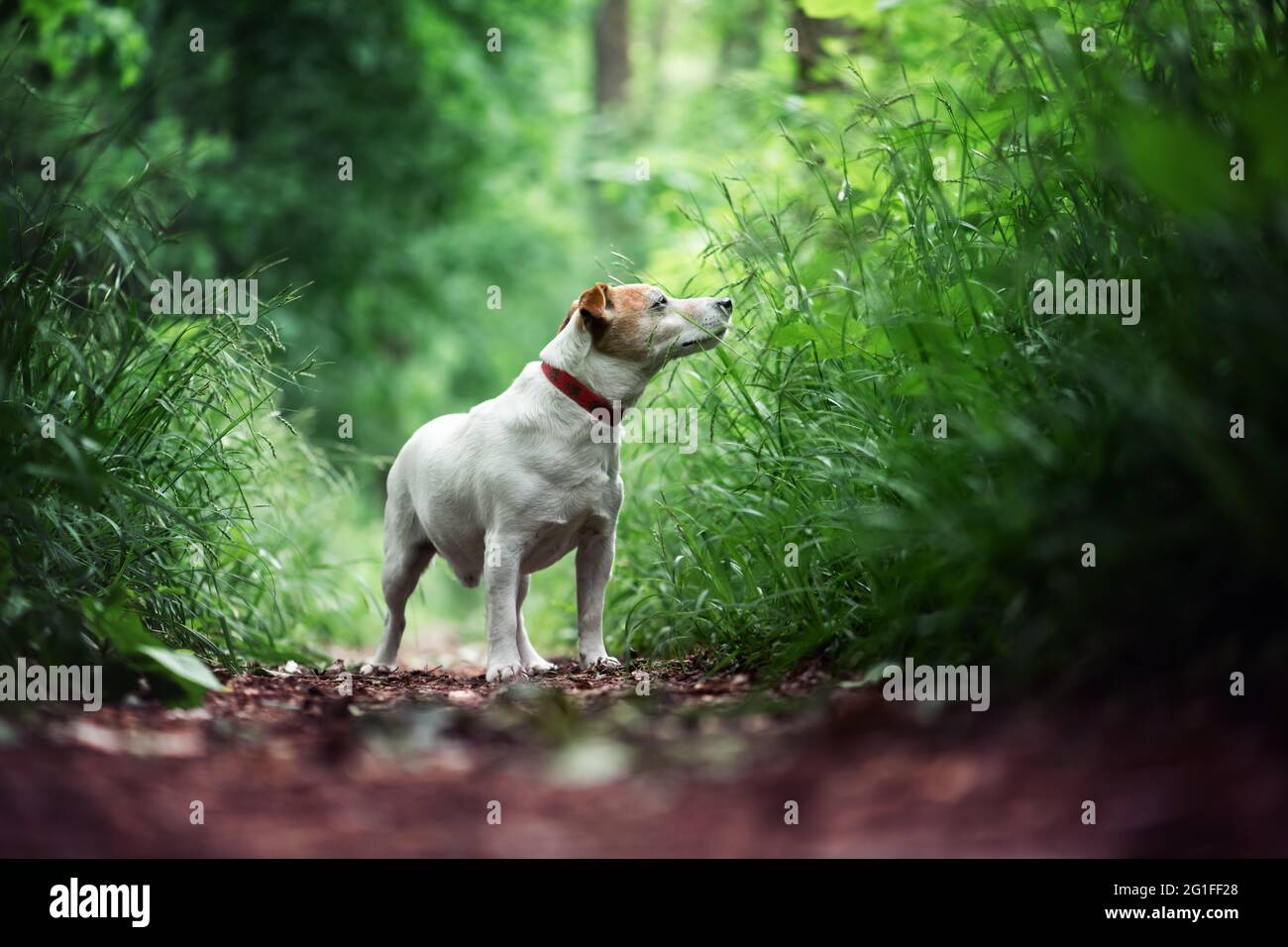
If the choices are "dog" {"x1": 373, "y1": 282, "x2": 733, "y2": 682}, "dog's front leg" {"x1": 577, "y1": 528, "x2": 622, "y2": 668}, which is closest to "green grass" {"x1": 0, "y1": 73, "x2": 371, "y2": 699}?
"dog" {"x1": 373, "y1": 282, "x2": 733, "y2": 682}

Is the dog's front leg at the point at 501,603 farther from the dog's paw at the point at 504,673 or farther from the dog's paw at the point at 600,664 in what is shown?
the dog's paw at the point at 600,664

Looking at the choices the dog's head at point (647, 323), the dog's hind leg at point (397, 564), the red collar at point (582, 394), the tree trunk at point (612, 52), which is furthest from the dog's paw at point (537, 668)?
the tree trunk at point (612, 52)

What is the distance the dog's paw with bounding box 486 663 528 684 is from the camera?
4.02 meters

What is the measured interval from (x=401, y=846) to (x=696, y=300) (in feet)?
8.52

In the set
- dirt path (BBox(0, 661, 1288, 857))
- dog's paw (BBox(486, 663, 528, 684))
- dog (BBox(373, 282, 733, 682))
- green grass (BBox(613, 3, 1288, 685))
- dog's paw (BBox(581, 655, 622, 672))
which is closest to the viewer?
dirt path (BBox(0, 661, 1288, 857))

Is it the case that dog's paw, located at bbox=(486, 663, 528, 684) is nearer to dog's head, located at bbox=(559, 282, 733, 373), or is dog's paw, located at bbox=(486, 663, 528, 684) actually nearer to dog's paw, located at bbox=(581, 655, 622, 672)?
dog's paw, located at bbox=(581, 655, 622, 672)

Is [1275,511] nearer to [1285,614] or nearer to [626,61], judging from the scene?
[1285,614]

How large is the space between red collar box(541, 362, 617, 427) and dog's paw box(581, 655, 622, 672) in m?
0.89

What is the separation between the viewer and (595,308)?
4172 mm

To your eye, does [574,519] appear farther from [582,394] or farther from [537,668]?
[537,668]

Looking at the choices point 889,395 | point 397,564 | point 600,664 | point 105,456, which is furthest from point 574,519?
point 105,456

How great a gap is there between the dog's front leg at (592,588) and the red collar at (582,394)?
1.51 feet

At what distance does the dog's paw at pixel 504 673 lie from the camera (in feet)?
13.2
